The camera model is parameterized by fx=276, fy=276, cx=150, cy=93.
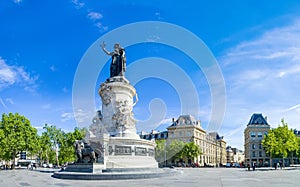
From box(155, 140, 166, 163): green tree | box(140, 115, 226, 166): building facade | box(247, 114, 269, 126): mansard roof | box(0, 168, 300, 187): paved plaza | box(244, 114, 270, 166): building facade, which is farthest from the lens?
box(247, 114, 269, 126): mansard roof

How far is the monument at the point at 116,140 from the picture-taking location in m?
23.0

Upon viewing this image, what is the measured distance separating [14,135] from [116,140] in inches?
1494

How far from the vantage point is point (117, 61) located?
3353 centimetres

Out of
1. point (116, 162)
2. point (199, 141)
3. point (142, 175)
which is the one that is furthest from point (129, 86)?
point (199, 141)

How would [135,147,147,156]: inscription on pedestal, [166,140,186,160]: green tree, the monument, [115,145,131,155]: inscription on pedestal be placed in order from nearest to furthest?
the monument, [115,145,131,155]: inscription on pedestal, [135,147,147,156]: inscription on pedestal, [166,140,186,160]: green tree

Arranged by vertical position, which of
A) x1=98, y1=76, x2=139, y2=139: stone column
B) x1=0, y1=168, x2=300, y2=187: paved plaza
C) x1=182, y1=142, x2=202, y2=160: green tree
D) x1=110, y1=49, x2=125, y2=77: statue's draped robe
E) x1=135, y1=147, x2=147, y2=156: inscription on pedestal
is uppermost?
x1=110, y1=49, x2=125, y2=77: statue's draped robe

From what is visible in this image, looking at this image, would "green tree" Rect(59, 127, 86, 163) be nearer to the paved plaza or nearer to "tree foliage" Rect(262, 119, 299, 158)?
the paved plaza

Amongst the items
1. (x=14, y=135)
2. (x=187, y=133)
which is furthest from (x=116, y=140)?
(x=187, y=133)

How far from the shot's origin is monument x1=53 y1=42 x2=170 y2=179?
2302cm

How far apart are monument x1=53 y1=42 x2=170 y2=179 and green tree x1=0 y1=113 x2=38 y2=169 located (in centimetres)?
3130

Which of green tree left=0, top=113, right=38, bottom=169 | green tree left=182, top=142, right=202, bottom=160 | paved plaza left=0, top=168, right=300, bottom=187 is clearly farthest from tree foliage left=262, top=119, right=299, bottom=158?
green tree left=0, top=113, right=38, bottom=169

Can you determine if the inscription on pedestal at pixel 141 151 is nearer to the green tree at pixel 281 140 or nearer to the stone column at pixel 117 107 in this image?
the stone column at pixel 117 107

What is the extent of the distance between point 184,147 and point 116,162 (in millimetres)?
59935

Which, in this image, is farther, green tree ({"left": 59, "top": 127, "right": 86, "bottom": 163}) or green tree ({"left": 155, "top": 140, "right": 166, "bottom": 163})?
green tree ({"left": 155, "top": 140, "right": 166, "bottom": 163})
